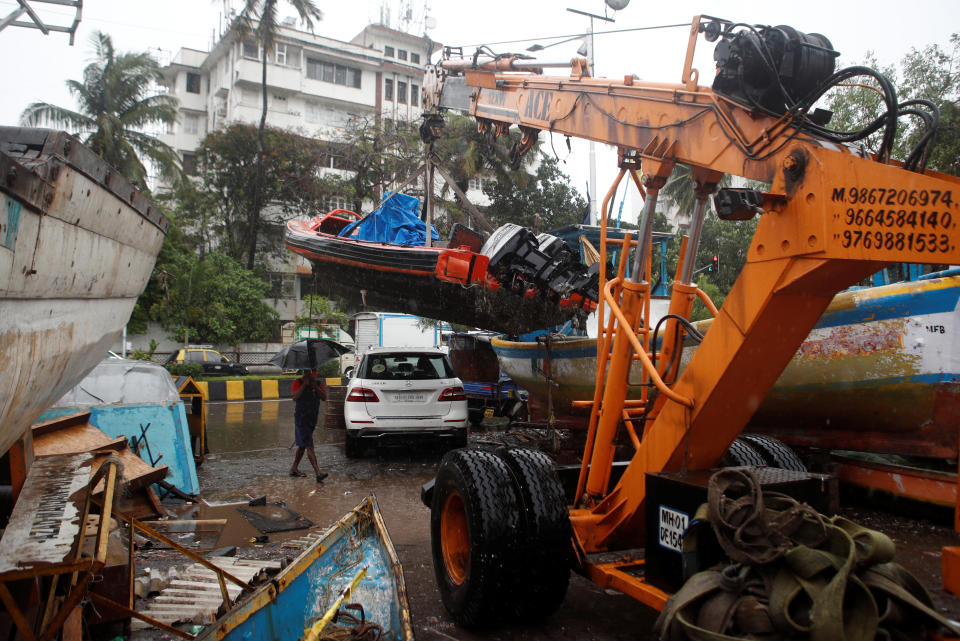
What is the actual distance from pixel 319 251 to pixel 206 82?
3895 cm

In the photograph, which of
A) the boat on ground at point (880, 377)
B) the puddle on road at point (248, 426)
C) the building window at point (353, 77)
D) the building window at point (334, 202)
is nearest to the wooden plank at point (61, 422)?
the puddle on road at point (248, 426)

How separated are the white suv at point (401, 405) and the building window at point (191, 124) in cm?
4176

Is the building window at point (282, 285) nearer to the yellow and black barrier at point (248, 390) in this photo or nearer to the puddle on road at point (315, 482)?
the yellow and black barrier at point (248, 390)

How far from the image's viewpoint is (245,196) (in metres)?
31.3

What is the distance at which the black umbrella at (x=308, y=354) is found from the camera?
846 cm

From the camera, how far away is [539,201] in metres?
32.4

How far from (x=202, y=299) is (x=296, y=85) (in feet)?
53.9

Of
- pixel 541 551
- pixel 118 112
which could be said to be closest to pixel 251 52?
pixel 118 112

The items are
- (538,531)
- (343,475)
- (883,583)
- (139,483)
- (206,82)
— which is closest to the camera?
(883,583)

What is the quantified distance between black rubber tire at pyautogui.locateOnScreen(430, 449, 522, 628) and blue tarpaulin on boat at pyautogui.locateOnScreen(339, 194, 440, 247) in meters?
7.61

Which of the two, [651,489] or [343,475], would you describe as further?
[343,475]

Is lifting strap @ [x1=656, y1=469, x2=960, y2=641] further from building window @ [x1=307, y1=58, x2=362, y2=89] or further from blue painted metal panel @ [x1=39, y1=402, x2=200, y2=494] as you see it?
building window @ [x1=307, y1=58, x2=362, y2=89]

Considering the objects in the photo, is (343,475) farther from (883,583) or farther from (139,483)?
(883,583)

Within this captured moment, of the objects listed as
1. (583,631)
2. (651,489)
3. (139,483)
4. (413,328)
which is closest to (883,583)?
(651,489)
